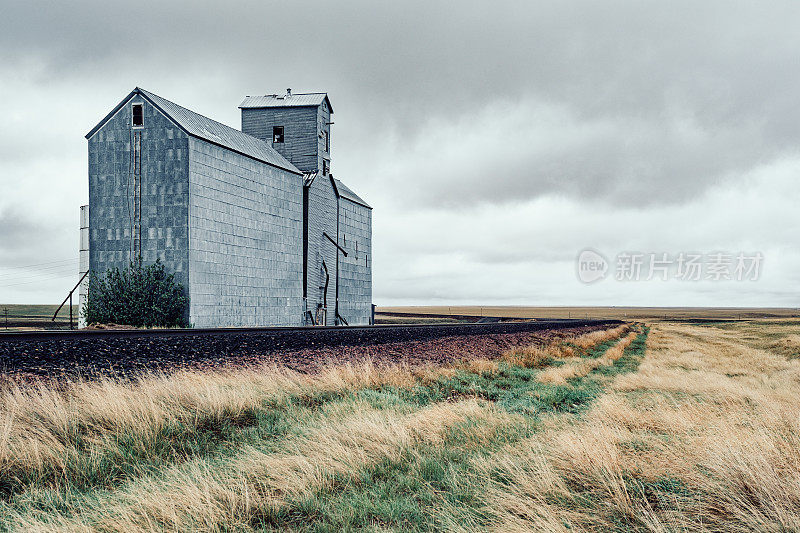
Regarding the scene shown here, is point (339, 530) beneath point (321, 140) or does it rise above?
beneath

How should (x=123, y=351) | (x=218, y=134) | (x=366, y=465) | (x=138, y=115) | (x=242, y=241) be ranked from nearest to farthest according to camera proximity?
(x=366, y=465) < (x=123, y=351) < (x=138, y=115) < (x=242, y=241) < (x=218, y=134)

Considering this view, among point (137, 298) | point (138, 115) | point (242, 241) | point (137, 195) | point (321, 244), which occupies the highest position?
point (138, 115)

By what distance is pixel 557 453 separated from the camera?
5.32 meters

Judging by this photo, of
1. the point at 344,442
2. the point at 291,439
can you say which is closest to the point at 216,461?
the point at 291,439

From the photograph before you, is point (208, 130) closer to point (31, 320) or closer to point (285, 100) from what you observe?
point (285, 100)

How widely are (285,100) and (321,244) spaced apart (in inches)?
458

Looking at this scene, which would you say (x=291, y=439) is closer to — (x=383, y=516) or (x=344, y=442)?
A: (x=344, y=442)

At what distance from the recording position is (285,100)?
133 ft

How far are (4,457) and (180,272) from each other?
2407 centimetres

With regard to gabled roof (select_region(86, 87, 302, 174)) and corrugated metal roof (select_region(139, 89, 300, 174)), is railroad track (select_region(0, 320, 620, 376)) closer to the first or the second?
gabled roof (select_region(86, 87, 302, 174))

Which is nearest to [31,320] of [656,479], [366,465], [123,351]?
[123,351]

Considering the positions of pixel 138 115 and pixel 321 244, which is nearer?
pixel 138 115

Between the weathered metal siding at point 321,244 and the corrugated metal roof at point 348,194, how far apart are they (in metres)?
1.96

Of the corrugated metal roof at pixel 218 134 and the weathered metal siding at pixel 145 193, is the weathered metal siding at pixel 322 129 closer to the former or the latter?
the corrugated metal roof at pixel 218 134
